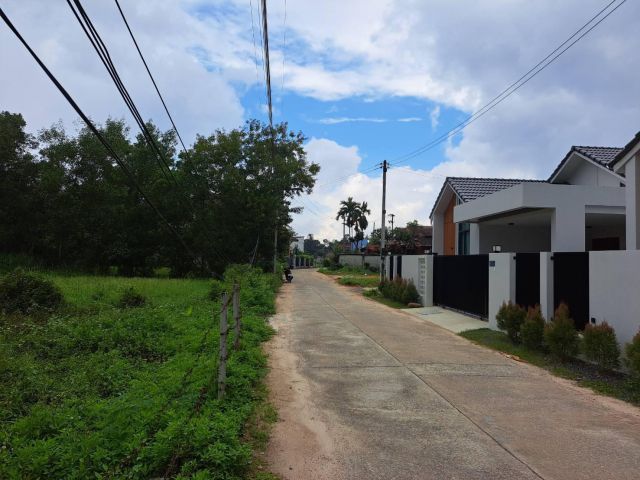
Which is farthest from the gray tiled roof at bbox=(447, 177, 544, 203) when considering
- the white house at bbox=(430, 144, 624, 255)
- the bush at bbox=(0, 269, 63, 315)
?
the bush at bbox=(0, 269, 63, 315)

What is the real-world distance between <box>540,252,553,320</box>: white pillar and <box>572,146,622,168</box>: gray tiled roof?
7.87m

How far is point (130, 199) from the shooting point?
1246 inches

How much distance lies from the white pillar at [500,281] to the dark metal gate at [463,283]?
1060 millimetres

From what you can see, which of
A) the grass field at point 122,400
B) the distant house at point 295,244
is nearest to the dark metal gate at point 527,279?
the grass field at point 122,400

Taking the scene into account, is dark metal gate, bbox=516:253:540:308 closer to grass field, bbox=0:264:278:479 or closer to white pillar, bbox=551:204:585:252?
white pillar, bbox=551:204:585:252

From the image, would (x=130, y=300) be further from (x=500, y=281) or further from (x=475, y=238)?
(x=475, y=238)

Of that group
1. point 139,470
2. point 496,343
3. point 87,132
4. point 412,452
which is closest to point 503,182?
point 496,343

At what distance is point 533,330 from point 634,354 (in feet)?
8.81

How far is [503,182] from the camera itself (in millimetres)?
23125

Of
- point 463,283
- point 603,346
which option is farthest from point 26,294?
point 603,346

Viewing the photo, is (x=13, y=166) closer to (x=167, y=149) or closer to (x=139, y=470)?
(x=167, y=149)

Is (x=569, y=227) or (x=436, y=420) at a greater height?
(x=569, y=227)

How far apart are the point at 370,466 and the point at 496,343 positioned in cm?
702

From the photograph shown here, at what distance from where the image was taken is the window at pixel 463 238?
875 inches
